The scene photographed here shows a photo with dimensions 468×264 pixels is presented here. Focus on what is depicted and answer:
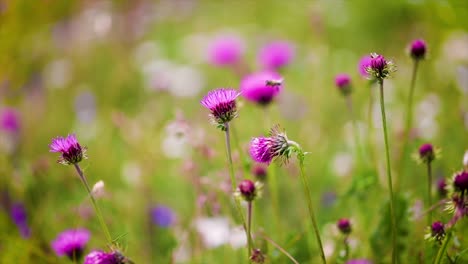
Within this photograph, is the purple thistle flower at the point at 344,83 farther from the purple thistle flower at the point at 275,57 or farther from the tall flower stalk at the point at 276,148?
the purple thistle flower at the point at 275,57

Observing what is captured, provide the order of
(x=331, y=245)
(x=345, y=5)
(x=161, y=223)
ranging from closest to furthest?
1. (x=331, y=245)
2. (x=161, y=223)
3. (x=345, y=5)

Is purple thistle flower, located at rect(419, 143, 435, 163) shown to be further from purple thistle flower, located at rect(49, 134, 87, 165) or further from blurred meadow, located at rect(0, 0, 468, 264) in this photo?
purple thistle flower, located at rect(49, 134, 87, 165)

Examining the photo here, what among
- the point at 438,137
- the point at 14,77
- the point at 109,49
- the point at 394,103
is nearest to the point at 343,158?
the point at 438,137

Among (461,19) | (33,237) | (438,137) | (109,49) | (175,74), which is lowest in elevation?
(33,237)

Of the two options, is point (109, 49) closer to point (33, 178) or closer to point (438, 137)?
point (33, 178)

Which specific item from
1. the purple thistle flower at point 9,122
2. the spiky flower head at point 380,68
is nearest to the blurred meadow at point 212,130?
the purple thistle flower at point 9,122

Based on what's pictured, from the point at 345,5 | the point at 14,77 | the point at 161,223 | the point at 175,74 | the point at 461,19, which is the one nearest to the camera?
the point at 161,223

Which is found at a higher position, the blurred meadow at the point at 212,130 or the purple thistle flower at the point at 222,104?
the blurred meadow at the point at 212,130
